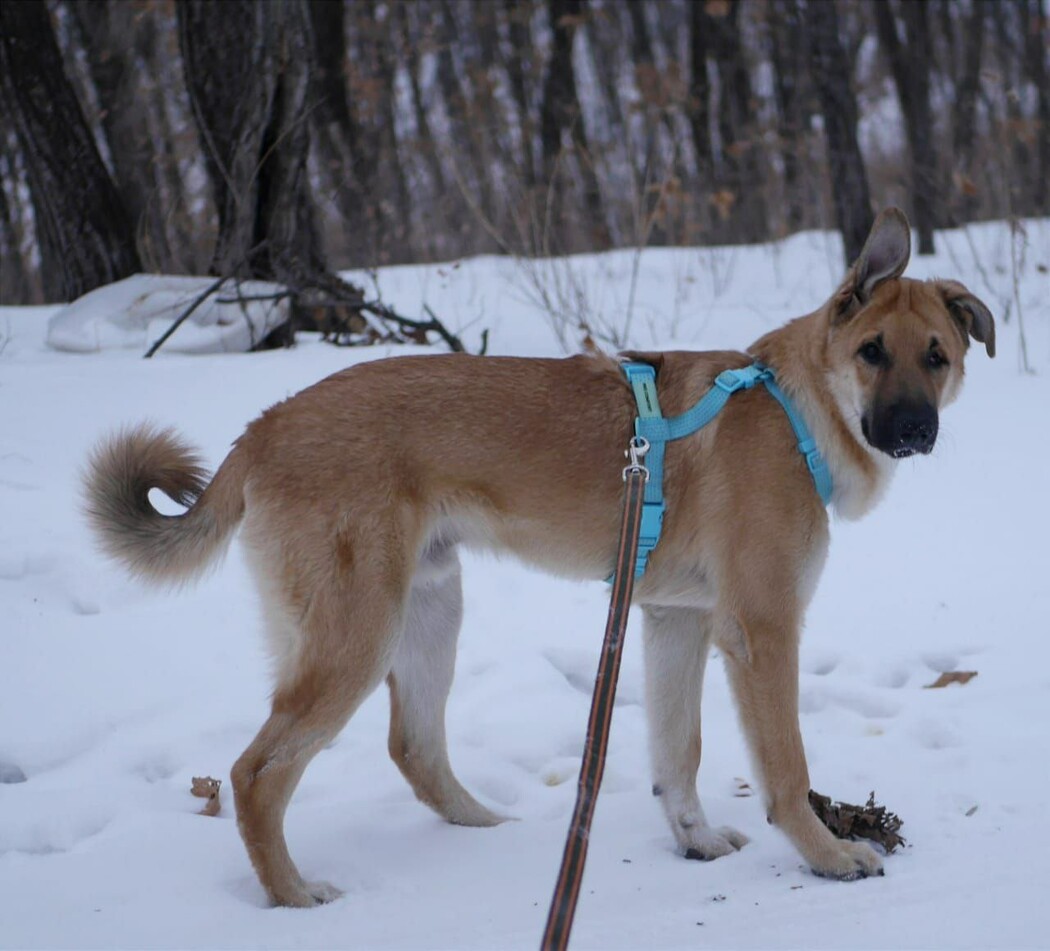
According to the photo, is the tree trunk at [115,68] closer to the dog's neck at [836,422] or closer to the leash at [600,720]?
the dog's neck at [836,422]

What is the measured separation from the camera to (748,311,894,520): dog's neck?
126 inches

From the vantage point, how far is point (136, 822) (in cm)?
321

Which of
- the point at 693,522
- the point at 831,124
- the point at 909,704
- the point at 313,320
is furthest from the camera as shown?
the point at 831,124

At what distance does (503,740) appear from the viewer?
3924mm

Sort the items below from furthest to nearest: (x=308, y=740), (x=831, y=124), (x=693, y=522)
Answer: (x=831, y=124) < (x=693, y=522) < (x=308, y=740)

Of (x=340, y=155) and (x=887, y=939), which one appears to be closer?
(x=887, y=939)

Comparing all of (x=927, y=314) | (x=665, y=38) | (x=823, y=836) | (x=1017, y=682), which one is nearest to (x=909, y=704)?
(x=1017, y=682)

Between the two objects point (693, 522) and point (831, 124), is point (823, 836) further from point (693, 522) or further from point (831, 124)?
point (831, 124)

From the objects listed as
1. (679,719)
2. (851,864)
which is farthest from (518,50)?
(851,864)

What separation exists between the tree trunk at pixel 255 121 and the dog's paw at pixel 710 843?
494cm

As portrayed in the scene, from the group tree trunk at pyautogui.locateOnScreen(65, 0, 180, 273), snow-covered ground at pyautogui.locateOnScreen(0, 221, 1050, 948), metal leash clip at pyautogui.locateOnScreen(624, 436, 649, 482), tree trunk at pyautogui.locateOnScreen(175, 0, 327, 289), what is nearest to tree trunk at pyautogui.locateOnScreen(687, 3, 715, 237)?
tree trunk at pyautogui.locateOnScreen(175, 0, 327, 289)

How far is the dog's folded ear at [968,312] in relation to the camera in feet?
11.0

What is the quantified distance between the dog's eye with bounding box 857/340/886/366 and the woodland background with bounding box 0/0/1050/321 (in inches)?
177

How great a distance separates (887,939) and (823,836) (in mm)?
462
